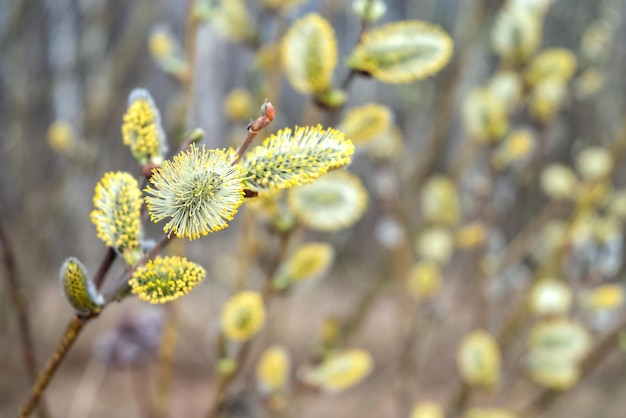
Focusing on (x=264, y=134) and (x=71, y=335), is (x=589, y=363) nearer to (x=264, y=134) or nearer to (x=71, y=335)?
(x=264, y=134)

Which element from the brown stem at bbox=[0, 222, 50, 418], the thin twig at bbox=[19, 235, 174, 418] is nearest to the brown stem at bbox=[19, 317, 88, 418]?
the thin twig at bbox=[19, 235, 174, 418]

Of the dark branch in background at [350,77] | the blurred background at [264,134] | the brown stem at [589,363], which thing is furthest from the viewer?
the blurred background at [264,134]

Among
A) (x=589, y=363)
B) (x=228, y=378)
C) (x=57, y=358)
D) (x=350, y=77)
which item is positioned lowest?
(x=57, y=358)

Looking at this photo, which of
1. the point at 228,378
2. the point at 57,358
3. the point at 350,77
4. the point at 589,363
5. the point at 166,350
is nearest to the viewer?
the point at 57,358

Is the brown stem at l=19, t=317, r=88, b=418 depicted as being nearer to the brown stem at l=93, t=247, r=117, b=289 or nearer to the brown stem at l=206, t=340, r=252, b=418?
the brown stem at l=93, t=247, r=117, b=289

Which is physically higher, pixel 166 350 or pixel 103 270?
pixel 166 350

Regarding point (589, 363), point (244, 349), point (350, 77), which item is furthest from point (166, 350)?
point (589, 363)

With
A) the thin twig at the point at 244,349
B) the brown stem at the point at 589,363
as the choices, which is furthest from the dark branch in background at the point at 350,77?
the brown stem at the point at 589,363

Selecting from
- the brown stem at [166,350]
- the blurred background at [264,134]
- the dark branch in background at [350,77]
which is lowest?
the brown stem at [166,350]

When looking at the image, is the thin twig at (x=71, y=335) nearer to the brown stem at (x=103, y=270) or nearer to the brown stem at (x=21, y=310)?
the brown stem at (x=103, y=270)

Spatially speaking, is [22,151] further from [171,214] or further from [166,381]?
[171,214]
